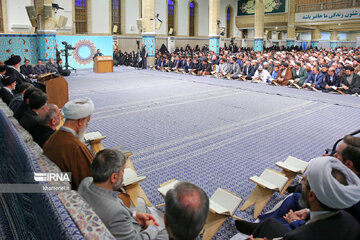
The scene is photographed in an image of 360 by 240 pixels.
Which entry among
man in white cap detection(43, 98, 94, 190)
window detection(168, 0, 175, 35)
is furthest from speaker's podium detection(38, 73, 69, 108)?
window detection(168, 0, 175, 35)

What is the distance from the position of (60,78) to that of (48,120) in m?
2.91

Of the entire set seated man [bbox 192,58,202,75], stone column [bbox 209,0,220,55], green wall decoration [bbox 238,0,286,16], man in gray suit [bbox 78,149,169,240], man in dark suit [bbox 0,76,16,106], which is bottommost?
man in gray suit [bbox 78,149,169,240]

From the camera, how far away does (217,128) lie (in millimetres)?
4207

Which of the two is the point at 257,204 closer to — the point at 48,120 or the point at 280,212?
the point at 280,212

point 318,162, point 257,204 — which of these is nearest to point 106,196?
point 318,162

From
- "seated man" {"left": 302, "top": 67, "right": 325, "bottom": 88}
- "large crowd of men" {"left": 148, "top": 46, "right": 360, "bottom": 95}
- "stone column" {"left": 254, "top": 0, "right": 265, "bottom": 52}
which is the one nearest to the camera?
"large crowd of men" {"left": 148, "top": 46, "right": 360, "bottom": 95}

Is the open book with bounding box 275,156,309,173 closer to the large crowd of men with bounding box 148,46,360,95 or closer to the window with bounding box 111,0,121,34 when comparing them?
the large crowd of men with bounding box 148,46,360,95

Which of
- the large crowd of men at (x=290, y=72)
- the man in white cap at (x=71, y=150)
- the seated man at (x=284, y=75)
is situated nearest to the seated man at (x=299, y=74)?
the large crowd of men at (x=290, y=72)

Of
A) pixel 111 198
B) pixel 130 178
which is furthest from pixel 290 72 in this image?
pixel 111 198

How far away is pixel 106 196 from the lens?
1322 mm

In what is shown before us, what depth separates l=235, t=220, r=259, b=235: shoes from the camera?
1.89 m

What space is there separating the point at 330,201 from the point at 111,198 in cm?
87

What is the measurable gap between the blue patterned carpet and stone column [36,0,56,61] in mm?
3087

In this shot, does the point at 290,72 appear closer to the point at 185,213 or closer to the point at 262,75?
the point at 262,75
